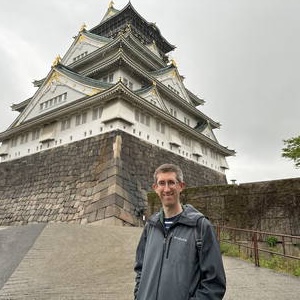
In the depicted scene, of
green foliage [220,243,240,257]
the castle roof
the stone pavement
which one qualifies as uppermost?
the castle roof

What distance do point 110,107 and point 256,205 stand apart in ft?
35.0

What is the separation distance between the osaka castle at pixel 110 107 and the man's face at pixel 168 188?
14.6 m

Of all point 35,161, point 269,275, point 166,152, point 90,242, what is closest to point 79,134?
point 35,161

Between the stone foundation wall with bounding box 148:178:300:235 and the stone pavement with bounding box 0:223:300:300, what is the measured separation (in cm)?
208

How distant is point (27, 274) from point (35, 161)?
48.5ft

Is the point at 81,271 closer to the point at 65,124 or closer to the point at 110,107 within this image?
the point at 110,107

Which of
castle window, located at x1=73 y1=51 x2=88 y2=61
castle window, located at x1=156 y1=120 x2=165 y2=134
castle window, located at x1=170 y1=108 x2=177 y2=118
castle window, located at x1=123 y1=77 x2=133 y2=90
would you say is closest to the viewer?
castle window, located at x1=156 y1=120 x2=165 y2=134

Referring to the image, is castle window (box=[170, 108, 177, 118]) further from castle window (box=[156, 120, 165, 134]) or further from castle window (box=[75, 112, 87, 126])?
castle window (box=[75, 112, 87, 126])

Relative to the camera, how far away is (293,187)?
863cm

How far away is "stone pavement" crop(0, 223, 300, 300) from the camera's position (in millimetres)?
5047

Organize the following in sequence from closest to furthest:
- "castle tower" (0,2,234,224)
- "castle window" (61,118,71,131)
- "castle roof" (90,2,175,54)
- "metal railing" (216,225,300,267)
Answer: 1. "metal railing" (216,225,300,267)
2. "castle tower" (0,2,234,224)
3. "castle window" (61,118,71,131)
4. "castle roof" (90,2,175,54)

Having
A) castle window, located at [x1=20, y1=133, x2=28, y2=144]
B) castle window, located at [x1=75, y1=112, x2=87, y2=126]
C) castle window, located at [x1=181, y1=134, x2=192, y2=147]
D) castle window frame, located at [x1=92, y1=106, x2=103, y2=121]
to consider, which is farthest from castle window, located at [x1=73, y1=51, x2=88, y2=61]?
castle window, located at [x1=181, y1=134, x2=192, y2=147]

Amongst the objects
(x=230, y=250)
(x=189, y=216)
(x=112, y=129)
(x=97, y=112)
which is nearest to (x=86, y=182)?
(x=112, y=129)

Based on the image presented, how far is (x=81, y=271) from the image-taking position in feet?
21.0
